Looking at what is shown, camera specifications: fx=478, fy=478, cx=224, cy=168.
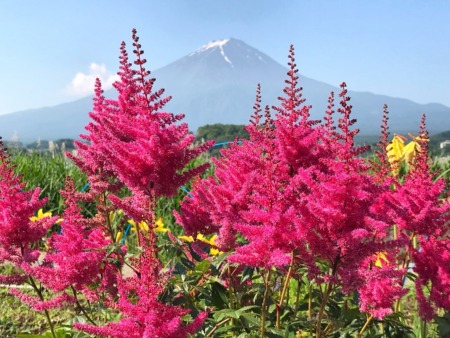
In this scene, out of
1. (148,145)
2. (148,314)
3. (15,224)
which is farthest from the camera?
(15,224)

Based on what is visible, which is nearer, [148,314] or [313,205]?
Answer: [148,314]

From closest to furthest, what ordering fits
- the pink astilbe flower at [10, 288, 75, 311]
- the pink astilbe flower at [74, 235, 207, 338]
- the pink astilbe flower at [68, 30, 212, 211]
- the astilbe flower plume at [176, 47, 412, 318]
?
the pink astilbe flower at [74, 235, 207, 338]
the astilbe flower plume at [176, 47, 412, 318]
the pink astilbe flower at [68, 30, 212, 211]
the pink astilbe flower at [10, 288, 75, 311]

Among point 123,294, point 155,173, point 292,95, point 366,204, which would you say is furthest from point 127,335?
point 292,95

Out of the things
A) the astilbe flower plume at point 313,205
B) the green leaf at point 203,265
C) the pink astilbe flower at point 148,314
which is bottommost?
the green leaf at point 203,265

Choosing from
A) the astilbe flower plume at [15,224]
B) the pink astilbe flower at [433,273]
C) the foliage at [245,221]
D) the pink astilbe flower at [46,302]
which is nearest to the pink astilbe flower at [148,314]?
the foliage at [245,221]

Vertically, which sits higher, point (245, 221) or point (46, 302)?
point (245, 221)

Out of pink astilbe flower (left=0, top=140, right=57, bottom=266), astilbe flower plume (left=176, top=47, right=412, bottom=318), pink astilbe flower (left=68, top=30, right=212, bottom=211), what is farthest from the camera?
pink astilbe flower (left=0, top=140, right=57, bottom=266)

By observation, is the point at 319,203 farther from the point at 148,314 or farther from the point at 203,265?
the point at 203,265

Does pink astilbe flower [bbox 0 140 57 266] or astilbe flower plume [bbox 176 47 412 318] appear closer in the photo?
astilbe flower plume [bbox 176 47 412 318]

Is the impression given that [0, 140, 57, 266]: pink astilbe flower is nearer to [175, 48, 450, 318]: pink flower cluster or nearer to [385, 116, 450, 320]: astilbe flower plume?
[175, 48, 450, 318]: pink flower cluster

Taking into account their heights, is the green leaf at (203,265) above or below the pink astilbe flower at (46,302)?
above

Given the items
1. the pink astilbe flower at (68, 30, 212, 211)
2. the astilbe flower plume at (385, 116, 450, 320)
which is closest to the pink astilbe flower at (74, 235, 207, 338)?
the pink astilbe flower at (68, 30, 212, 211)

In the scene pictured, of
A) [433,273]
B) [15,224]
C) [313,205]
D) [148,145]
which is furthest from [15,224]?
[433,273]

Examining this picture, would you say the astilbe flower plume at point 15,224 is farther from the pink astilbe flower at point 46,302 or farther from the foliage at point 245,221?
the pink astilbe flower at point 46,302
